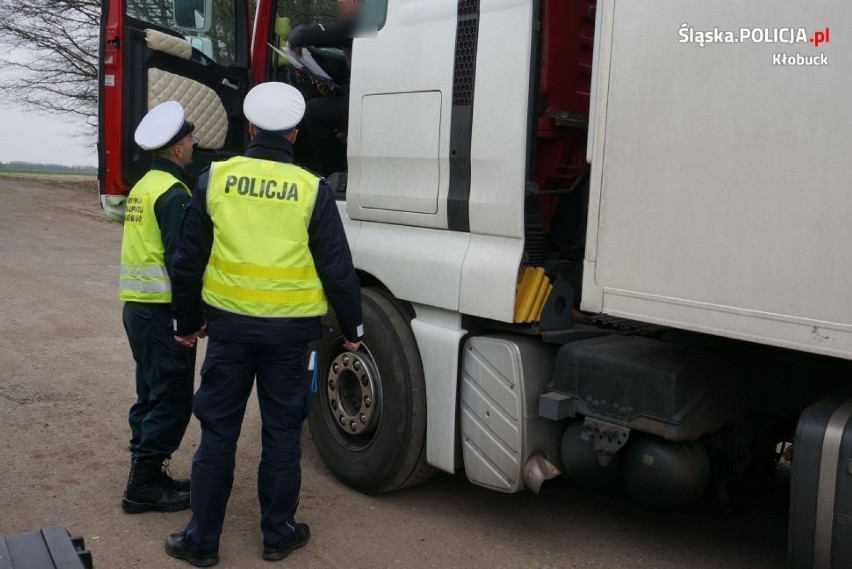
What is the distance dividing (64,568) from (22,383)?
4145 millimetres

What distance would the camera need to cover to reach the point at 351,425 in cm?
433

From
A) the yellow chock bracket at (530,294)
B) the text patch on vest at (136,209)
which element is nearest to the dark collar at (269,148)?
the text patch on vest at (136,209)

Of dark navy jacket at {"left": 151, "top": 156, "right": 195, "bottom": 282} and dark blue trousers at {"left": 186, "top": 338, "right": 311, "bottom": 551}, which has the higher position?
dark navy jacket at {"left": 151, "top": 156, "right": 195, "bottom": 282}

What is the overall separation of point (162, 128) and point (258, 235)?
988mm

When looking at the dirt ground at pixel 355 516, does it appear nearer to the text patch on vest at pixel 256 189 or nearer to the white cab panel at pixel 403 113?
the white cab panel at pixel 403 113

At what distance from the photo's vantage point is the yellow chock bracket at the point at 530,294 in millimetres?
3615

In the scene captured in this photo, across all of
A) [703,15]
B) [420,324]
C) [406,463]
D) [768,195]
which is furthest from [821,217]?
[406,463]

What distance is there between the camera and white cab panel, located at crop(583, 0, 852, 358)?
2641mm

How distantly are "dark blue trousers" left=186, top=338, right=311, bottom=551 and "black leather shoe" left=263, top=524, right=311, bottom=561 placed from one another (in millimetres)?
24

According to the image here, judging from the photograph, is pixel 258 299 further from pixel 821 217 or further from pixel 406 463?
pixel 821 217

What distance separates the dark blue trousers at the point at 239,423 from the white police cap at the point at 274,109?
84 cm

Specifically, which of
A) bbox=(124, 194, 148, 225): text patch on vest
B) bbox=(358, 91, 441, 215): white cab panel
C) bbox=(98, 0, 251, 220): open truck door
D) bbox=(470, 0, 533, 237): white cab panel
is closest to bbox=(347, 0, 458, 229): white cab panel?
bbox=(358, 91, 441, 215): white cab panel

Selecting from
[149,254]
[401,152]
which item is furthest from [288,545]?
[401,152]

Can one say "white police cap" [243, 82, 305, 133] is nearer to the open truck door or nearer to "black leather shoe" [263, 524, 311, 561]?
the open truck door
